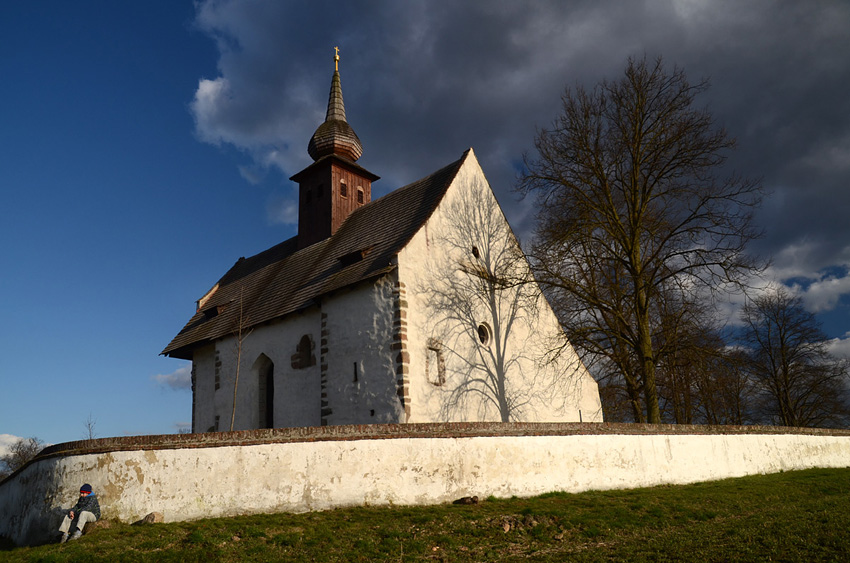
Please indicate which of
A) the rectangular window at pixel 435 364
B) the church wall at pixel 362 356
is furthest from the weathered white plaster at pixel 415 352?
the rectangular window at pixel 435 364

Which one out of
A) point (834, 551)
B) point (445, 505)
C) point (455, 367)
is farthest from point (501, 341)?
point (834, 551)

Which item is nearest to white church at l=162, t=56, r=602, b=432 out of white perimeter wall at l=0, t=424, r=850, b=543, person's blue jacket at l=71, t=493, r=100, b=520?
white perimeter wall at l=0, t=424, r=850, b=543

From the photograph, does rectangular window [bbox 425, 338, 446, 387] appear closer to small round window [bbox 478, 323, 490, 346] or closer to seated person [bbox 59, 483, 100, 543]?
small round window [bbox 478, 323, 490, 346]

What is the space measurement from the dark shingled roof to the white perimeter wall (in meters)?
6.84

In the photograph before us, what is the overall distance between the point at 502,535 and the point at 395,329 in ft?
26.9

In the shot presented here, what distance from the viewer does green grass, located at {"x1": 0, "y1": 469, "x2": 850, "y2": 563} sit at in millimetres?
8055

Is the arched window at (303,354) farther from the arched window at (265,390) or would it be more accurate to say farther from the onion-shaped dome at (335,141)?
the onion-shaped dome at (335,141)

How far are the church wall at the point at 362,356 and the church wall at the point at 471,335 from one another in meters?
0.65

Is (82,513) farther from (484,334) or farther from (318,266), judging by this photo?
(318,266)

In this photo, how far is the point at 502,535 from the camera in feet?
31.6

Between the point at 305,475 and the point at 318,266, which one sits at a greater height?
the point at 318,266

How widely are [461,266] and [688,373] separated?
9401mm

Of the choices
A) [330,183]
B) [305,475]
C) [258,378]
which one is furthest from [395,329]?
[330,183]

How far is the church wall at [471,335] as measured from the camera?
1769 centimetres
